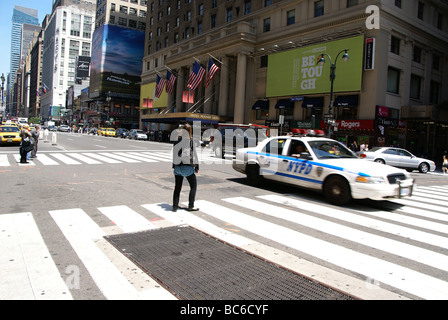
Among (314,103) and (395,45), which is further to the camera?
(314,103)

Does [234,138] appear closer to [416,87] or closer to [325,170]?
[325,170]

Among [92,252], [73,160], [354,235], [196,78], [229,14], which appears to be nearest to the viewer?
[92,252]

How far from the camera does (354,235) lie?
586 cm

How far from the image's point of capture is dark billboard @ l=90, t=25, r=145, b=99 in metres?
90.2

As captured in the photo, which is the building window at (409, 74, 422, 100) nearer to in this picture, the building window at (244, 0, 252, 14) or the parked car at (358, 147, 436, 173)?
the parked car at (358, 147, 436, 173)

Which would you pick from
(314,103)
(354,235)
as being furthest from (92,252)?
(314,103)

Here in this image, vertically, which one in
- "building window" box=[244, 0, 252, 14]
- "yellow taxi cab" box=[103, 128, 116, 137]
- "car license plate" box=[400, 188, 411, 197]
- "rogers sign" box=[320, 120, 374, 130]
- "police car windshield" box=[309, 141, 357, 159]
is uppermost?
"building window" box=[244, 0, 252, 14]

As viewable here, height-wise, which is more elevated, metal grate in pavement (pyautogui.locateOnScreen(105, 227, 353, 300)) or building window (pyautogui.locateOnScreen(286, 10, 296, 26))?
building window (pyautogui.locateOnScreen(286, 10, 296, 26))

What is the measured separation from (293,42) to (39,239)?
3416cm

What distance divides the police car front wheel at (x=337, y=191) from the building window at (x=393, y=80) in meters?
25.0

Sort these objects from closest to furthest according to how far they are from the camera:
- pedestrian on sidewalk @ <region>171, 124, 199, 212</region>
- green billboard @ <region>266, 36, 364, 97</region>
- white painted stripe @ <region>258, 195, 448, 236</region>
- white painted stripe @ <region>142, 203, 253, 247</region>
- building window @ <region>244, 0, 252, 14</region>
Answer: white painted stripe @ <region>142, 203, 253, 247</region>, white painted stripe @ <region>258, 195, 448, 236</region>, pedestrian on sidewalk @ <region>171, 124, 199, 212</region>, green billboard @ <region>266, 36, 364, 97</region>, building window @ <region>244, 0, 252, 14</region>

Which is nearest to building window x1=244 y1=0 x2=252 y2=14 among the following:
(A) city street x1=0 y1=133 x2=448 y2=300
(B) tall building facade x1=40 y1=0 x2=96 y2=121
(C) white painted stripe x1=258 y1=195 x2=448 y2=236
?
(A) city street x1=0 y1=133 x2=448 y2=300

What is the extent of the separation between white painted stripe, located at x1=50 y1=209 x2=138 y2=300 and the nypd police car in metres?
5.50

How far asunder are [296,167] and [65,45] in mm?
161156
